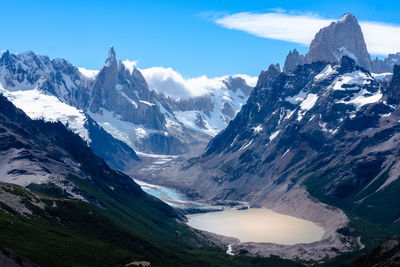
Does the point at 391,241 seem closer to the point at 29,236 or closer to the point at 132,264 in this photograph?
the point at 132,264

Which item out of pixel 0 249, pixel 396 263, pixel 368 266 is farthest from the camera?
pixel 0 249

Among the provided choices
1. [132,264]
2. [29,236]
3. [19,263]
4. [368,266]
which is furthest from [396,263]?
[29,236]

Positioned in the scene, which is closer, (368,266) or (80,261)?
(368,266)

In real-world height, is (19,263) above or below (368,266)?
below

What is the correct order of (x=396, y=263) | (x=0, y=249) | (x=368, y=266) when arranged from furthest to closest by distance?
1. (x=0, y=249)
2. (x=368, y=266)
3. (x=396, y=263)

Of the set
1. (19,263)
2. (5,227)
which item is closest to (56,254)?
(5,227)

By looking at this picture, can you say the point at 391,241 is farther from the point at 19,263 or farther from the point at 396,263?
the point at 19,263

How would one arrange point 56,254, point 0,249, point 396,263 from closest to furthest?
point 396,263
point 0,249
point 56,254

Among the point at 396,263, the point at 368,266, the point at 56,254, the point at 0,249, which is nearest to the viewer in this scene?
the point at 396,263

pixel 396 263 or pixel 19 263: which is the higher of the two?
pixel 396 263
